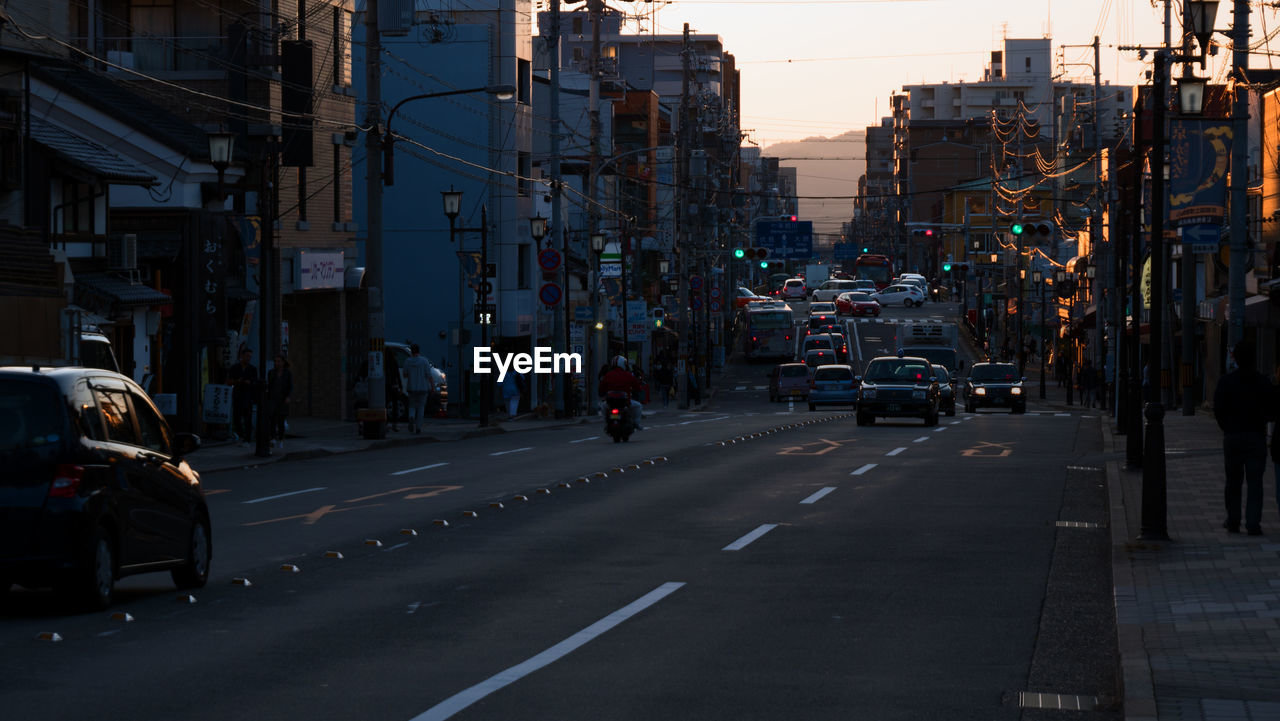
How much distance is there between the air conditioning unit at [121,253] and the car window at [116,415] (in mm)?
20757

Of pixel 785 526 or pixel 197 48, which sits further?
pixel 197 48

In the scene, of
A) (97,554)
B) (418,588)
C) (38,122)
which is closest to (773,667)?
(418,588)

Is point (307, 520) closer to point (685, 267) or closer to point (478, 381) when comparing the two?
point (478, 381)

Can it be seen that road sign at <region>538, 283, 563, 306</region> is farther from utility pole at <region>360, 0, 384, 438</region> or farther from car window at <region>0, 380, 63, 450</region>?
car window at <region>0, 380, 63, 450</region>

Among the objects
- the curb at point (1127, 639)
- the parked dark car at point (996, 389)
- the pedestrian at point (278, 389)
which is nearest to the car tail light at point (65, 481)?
the curb at point (1127, 639)

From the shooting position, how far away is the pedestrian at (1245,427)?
1542cm

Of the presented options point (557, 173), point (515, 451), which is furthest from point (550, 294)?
point (515, 451)

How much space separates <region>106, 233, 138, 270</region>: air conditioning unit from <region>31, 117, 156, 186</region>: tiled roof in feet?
3.98

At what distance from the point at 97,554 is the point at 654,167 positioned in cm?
9525

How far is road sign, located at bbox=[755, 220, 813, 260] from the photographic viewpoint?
346 ft

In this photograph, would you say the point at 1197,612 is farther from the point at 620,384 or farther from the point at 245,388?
the point at 245,388

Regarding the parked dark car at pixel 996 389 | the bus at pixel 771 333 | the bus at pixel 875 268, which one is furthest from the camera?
the bus at pixel 875 268

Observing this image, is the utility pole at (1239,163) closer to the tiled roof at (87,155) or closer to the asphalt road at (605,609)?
the asphalt road at (605,609)

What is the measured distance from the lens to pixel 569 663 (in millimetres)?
9266
